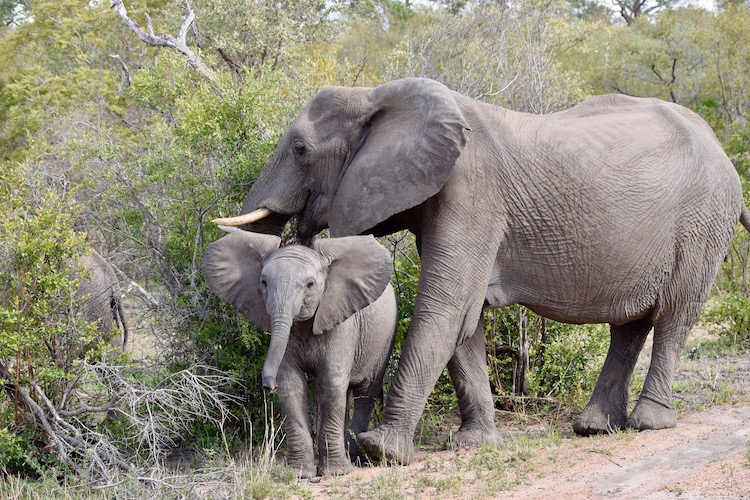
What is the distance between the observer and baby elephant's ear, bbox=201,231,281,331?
6.22 meters

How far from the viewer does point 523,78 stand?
1130 cm

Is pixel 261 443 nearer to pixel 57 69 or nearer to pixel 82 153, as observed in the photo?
pixel 82 153

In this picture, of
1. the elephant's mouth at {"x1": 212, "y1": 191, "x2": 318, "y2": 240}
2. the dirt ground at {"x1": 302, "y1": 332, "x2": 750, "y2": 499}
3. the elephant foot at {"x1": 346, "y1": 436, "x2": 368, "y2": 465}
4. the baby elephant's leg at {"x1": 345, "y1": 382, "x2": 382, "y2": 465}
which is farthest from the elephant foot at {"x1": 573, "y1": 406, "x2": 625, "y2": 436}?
the elephant's mouth at {"x1": 212, "y1": 191, "x2": 318, "y2": 240}

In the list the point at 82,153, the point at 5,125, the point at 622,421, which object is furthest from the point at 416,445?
the point at 5,125

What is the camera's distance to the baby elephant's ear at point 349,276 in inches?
241

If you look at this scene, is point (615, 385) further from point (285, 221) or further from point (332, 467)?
point (285, 221)

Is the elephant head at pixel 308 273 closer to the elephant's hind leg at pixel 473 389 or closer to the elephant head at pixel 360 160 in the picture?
the elephant head at pixel 360 160

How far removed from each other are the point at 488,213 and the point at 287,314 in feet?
5.50

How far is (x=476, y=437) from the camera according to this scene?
6977 mm

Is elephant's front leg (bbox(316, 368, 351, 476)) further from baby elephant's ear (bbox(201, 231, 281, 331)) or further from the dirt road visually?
baby elephant's ear (bbox(201, 231, 281, 331))

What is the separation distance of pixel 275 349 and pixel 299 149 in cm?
179

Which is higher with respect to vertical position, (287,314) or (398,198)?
(398,198)

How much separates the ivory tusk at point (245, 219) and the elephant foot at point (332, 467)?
1.61 m

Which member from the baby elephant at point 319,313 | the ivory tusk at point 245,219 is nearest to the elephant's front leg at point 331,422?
the baby elephant at point 319,313
